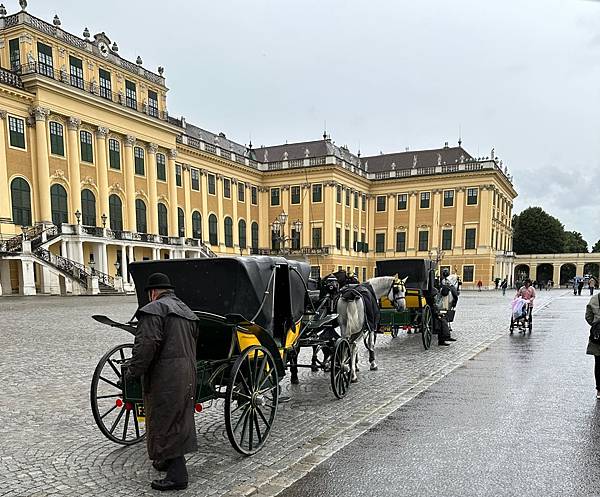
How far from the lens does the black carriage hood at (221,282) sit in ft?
16.6

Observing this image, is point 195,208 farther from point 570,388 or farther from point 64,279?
point 570,388

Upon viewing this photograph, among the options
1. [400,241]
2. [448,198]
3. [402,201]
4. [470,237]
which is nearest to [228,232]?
[400,241]

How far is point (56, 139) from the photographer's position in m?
32.9

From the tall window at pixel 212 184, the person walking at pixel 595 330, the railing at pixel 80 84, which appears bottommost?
the person walking at pixel 595 330

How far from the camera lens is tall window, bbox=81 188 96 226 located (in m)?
34.6

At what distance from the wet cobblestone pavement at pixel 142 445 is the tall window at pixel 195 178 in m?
37.4

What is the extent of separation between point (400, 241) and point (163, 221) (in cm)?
3167

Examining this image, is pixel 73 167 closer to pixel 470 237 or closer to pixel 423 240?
pixel 423 240

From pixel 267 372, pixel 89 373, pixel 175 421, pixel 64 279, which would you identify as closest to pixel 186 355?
pixel 175 421

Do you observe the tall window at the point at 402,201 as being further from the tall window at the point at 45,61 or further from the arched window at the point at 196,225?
the tall window at the point at 45,61

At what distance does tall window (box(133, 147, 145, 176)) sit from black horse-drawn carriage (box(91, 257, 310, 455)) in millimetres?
36806

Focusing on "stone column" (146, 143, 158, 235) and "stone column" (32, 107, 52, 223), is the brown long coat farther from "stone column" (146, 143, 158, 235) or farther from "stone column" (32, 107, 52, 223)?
"stone column" (146, 143, 158, 235)

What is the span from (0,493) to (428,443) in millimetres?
4011

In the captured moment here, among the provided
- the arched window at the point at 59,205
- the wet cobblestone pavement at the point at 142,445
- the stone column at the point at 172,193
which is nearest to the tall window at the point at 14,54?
the arched window at the point at 59,205
